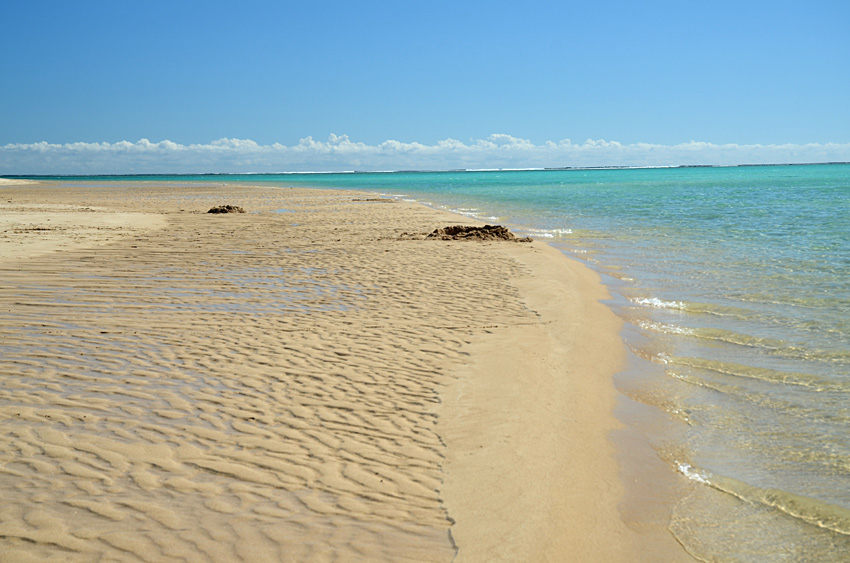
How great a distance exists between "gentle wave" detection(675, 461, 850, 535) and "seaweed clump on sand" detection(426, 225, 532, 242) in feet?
41.8

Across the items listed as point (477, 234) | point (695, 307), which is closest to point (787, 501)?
point (695, 307)

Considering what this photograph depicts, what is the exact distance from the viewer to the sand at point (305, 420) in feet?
11.2

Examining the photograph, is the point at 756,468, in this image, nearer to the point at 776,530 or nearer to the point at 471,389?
the point at 776,530

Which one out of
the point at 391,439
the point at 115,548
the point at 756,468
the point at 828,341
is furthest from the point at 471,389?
the point at 828,341

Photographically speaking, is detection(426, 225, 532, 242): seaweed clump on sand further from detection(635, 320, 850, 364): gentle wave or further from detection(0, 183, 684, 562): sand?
detection(635, 320, 850, 364): gentle wave

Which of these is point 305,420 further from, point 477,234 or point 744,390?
point 477,234

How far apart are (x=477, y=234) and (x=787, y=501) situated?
530 inches

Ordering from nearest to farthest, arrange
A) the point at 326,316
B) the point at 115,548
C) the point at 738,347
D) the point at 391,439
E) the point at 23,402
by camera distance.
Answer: the point at 115,548 → the point at 391,439 → the point at 23,402 → the point at 738,347 → the point at 326,316

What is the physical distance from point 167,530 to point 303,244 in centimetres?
1299

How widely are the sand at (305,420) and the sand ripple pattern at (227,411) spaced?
0.06 feet

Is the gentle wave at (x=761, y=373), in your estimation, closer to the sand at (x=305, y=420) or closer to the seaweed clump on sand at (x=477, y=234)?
the sand at (x=305, y=420)

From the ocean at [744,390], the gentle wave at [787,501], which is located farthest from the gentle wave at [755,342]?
the gentle wave at [787,501]

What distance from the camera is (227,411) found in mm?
5035

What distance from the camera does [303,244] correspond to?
16.0 meters
